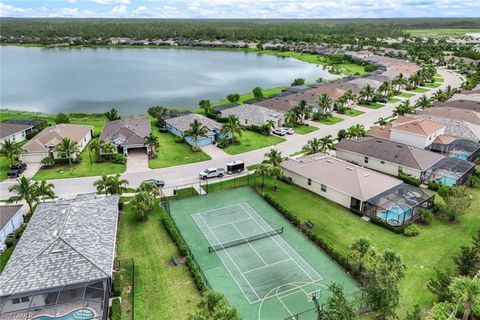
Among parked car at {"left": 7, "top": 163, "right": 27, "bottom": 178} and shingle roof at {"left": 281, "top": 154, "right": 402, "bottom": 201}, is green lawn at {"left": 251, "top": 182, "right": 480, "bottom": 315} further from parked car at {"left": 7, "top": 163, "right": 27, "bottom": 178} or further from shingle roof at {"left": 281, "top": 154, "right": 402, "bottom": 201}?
parked car at {"left": 7, "top": 163, "right": 27, "bottom": 178}

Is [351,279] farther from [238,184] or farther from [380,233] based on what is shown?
[238,184]

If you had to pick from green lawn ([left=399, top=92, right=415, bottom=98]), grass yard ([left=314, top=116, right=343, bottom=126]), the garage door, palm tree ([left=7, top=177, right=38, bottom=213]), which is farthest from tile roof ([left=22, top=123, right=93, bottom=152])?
green lawn ([left=399, top=92, right=415, bottom=98])

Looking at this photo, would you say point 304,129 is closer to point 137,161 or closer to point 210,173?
point 210,173

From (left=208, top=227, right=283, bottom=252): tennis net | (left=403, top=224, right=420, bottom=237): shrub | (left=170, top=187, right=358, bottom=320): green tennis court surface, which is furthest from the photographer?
(left=403, top=224, right=420, bottom=237): shrub

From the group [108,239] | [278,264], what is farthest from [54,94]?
[278,264]

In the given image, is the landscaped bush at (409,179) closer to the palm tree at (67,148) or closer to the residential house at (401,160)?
the residential house at (401,160)

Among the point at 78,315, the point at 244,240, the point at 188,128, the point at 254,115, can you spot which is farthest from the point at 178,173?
the point at 254,115
